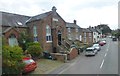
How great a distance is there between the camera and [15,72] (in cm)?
1922

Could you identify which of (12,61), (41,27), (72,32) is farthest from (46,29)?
(72,32)

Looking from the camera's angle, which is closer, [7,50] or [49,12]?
[7,50]

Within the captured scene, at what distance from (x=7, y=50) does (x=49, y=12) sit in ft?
66.0

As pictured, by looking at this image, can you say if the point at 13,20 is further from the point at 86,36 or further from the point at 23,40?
the point at 86,36

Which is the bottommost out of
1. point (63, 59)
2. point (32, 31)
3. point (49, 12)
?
point (63, 59)

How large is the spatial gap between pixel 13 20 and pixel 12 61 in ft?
63.4

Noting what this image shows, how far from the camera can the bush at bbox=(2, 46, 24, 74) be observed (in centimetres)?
1849

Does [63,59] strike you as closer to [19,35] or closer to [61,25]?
[19,35]

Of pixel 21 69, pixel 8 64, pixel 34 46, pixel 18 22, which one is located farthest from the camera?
pixel 18 22

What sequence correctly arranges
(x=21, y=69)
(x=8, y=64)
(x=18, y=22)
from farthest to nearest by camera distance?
(x=18, y=22), (x=21, y=69), (x=8, y=64)

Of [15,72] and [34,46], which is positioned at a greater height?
[34,46]

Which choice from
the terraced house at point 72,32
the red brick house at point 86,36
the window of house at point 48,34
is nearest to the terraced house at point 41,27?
the window of house at point 48,34

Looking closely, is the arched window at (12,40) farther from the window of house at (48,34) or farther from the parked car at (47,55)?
the window of house at (48,34)

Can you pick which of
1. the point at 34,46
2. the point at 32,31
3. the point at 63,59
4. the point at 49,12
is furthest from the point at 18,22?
the point at 63,59
